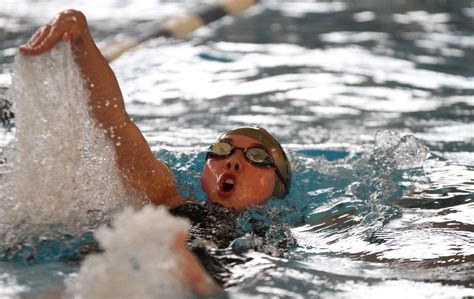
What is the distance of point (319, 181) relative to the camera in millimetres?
4047

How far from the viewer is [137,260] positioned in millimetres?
2031

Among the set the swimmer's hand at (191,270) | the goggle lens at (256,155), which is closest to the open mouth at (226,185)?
the goggle lens at (256,155)

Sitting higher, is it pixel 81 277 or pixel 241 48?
pixel 241 48

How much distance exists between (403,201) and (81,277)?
1.88 m

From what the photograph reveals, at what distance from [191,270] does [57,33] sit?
964 millimetres

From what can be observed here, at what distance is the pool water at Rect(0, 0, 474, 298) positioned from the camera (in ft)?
8.49

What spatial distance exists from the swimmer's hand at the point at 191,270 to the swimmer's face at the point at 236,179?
0.93m

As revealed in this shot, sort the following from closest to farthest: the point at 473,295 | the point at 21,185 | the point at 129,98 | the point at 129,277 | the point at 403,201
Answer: the point at 129,277 → the point at 473,295 → the point at 21,185 → the point at 403,201 → the point at 129,98

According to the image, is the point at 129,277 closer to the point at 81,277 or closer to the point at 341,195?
the point at 81,277

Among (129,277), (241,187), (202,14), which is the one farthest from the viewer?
(202,14)

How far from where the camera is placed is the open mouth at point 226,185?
3076 millimetres

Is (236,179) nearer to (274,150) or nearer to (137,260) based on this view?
(274,150)

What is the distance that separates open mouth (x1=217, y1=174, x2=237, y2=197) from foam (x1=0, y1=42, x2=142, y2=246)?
47 cm

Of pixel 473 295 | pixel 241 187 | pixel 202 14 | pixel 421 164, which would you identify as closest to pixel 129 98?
pixel 202 14
